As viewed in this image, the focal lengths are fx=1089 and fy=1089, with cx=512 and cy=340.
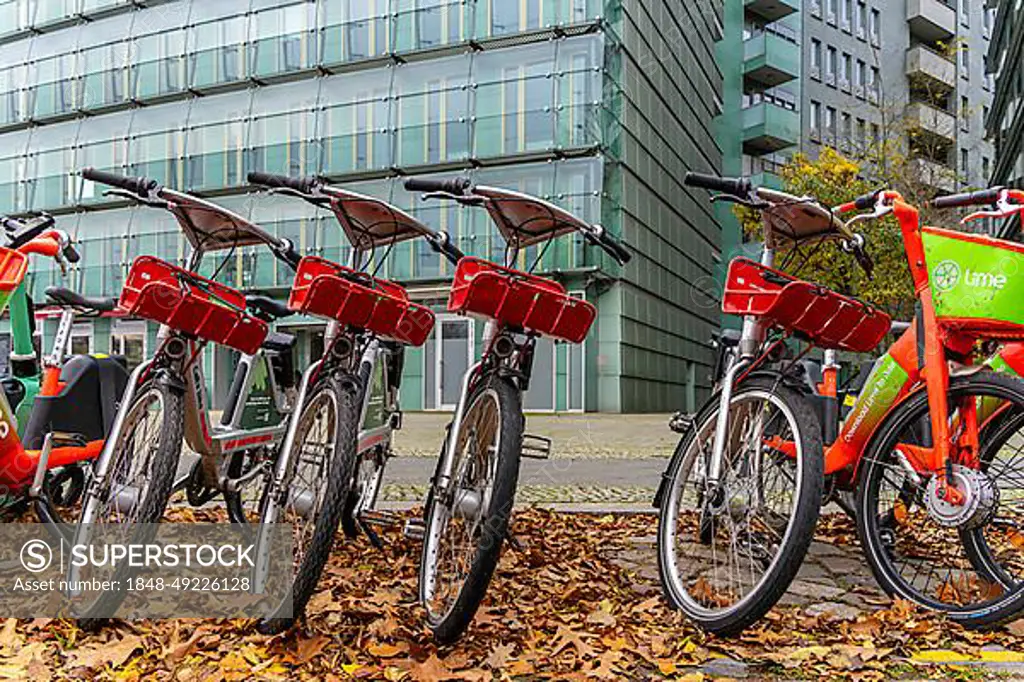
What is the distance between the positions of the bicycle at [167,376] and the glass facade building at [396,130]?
673 inches

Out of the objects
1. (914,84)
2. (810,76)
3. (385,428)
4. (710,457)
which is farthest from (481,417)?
(914,84)

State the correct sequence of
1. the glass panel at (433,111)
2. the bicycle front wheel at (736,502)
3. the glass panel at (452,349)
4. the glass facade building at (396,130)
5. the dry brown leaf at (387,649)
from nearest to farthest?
the dry brown leaf at (387,649), the bicycle front wheel at (736,502), the glass facade building at (396,130), the glass panel at (452,349), the glass panel at (433,111)

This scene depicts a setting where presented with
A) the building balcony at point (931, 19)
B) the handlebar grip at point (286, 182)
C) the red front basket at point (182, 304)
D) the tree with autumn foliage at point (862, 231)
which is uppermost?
the building balcony at point (931, 19)

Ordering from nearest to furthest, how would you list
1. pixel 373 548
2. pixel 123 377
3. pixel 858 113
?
pixel 373 548 < pixel 123 377 < pixel 858 113

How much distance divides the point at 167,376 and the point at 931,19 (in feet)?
161

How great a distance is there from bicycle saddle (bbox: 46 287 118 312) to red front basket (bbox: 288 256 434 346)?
3.38 feet

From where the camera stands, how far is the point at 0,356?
7066 mm

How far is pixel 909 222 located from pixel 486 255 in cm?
1981

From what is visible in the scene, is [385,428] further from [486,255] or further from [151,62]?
[151,62]

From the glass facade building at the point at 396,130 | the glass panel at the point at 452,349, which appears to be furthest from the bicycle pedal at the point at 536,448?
the glass panel at the point at 452,349

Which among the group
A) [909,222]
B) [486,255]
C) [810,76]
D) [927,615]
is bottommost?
[927,615]

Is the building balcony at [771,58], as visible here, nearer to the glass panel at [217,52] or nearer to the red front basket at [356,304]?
the glass panel at [217,52]

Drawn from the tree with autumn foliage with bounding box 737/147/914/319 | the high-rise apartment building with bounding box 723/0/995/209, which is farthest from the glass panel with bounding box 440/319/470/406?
the high-rise apartment building with bounding box 723/0/995/209

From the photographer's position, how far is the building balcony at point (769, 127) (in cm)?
3731
